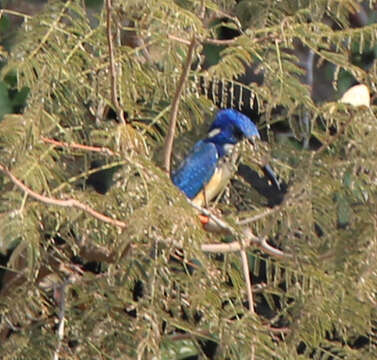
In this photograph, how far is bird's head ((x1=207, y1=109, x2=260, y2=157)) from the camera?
11.3 feet

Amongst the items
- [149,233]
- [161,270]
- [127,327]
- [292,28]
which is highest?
[292,28]

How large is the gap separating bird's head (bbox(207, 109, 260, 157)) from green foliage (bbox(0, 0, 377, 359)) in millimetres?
447

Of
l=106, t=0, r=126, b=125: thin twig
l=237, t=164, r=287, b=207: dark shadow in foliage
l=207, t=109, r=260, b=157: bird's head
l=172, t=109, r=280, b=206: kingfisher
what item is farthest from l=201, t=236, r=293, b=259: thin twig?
l=237, t=164, r=287, b=207: dark shadow in foliage

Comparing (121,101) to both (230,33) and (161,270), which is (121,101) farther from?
(230,33)

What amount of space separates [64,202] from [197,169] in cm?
130

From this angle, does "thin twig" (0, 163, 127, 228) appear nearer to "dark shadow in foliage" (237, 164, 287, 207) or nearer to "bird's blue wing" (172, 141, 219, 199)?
"bird's blue wing" (172, 141, 219, 199)

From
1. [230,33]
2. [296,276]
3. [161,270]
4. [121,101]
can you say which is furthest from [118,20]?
[230,33]

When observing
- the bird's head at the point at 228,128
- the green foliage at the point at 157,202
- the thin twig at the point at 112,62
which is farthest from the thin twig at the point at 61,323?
the bird's head at the point at 228,128

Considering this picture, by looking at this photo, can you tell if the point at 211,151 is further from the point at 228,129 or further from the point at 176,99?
the point at 176,99

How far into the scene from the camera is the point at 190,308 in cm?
266

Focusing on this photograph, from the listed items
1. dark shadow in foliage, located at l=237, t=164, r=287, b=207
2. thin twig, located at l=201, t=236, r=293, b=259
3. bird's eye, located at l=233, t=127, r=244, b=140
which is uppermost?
thin twig, located at l=201, t=236, r=293, b=259

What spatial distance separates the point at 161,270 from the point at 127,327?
0.23 metres

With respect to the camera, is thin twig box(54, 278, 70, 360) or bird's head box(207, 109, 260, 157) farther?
bird's head box(207, 109, 260, 157)

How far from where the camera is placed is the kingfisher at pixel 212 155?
341 centimetres
